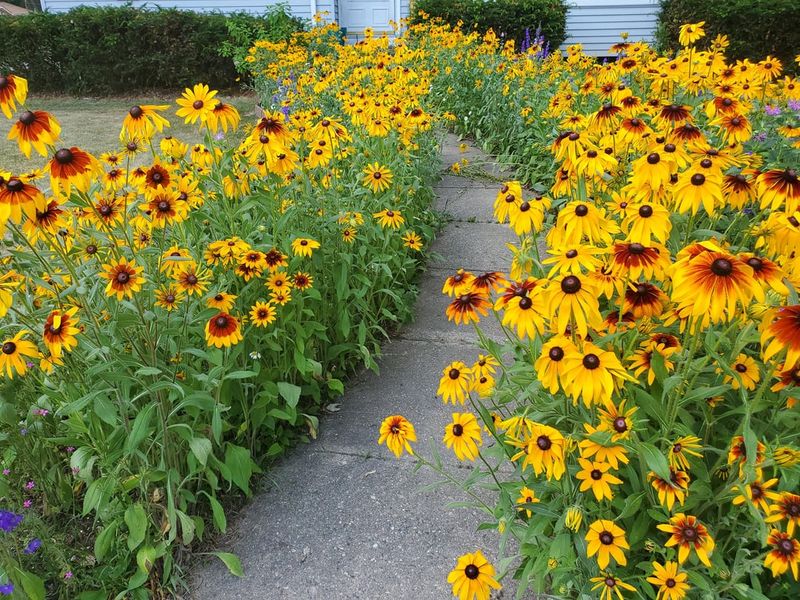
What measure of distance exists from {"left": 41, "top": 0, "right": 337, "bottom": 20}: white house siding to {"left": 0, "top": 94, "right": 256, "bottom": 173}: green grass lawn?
2.86m

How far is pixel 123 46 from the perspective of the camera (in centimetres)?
1083

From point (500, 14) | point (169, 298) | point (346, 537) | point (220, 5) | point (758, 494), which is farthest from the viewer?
point (220, 5)

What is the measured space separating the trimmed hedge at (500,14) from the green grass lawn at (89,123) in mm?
3826

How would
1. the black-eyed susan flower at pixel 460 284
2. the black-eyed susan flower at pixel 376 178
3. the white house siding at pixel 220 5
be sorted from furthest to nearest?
the white house siding at pixel 220 5
the black-eyed susan flower at pixel 376 178
the black-eyed susan flower at pixel 460 284

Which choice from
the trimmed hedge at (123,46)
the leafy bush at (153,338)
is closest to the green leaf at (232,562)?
the leafy bush at (153,338)

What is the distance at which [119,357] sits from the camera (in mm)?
1771

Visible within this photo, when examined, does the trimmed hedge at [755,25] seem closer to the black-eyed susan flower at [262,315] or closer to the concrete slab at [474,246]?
the concrete slab at [474,246]

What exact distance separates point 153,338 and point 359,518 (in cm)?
96

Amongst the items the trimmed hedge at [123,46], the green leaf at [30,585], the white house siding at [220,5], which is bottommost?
the green leaf at [30,585]

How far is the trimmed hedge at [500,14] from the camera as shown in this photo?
36.0 feet

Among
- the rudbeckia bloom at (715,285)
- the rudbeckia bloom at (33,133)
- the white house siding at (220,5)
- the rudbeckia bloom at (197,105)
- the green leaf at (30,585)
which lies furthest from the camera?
the white house siding at (220,5)

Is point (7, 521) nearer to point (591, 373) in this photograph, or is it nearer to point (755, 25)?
point (591, 373)

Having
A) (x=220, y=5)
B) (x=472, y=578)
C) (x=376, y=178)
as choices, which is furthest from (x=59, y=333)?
(x=220, y=5)

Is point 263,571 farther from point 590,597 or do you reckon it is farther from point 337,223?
point 337,223
